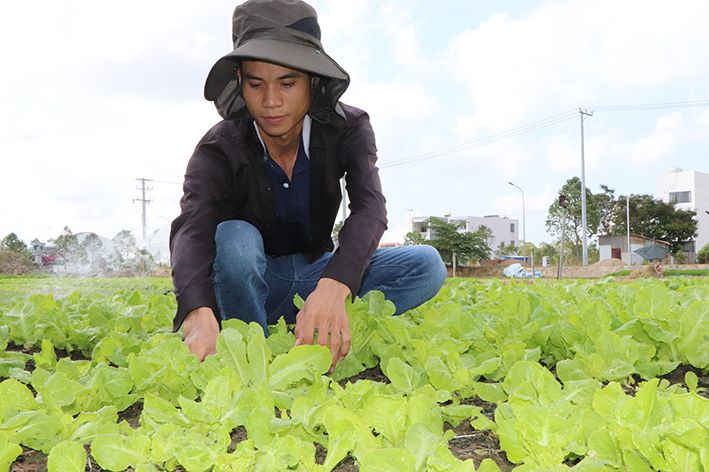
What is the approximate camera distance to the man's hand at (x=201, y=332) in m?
1.67

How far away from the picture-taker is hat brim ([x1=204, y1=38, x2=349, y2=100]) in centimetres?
181

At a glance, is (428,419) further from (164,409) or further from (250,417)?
(164,409)

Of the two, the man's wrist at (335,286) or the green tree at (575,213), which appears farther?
the green tree at (575,213)

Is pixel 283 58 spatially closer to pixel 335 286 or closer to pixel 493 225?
pixel 335 286

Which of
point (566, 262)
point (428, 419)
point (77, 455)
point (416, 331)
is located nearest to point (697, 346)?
point (416, 331)

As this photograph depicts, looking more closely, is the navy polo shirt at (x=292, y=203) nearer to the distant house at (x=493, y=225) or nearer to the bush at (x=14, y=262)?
the bush at (x=14, y=262)

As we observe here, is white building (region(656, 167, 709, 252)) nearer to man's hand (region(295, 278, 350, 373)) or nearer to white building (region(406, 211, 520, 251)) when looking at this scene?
white building (region(406, 211, 520, 251))

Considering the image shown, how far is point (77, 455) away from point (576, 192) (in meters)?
51.5

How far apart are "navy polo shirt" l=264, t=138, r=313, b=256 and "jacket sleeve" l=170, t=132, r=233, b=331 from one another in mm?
248

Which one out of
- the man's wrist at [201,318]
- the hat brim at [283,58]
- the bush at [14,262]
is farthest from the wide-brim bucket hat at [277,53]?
the bush at [14,262]

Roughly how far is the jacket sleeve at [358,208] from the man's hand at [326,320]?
0.10 metres

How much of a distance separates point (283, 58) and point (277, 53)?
3cm

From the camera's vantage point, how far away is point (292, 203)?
246cm

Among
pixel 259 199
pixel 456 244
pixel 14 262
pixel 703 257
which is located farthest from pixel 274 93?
pixel 703 257
